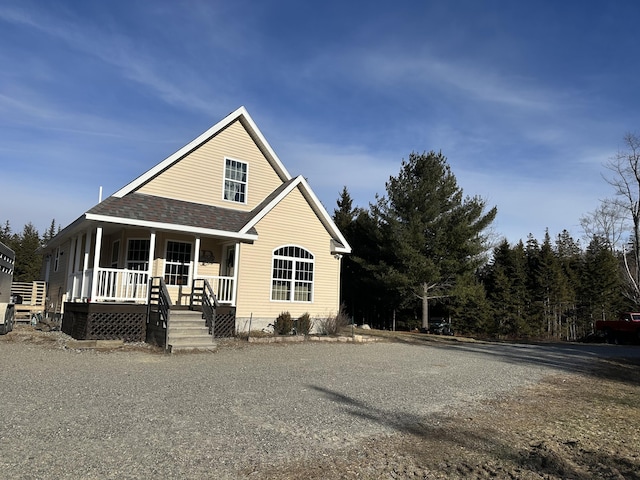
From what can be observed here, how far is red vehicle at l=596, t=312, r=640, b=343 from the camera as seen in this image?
80.0ft

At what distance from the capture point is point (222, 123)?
59.3ft

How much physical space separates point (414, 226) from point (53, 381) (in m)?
24.2

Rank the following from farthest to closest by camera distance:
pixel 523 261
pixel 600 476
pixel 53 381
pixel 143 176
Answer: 1. pixel 523 261
2. pixel 143 176
3. pixel 53 381
4. pixel 600 476

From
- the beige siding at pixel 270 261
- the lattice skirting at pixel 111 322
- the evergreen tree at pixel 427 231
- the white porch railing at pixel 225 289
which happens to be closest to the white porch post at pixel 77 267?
the lattice skirting at pixel 111 322

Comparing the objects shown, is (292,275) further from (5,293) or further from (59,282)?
(59,282)

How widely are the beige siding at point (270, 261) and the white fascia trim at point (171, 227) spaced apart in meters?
0.96

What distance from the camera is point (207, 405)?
6621 millimetres

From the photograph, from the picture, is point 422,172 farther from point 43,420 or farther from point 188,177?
point 43,420

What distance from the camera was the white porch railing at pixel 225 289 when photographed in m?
16.1

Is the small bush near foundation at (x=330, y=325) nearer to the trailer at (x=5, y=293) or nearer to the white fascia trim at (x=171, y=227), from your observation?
the white fascia trim at (x=171, y=227)

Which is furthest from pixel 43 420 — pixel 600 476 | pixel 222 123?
pixel 222 123

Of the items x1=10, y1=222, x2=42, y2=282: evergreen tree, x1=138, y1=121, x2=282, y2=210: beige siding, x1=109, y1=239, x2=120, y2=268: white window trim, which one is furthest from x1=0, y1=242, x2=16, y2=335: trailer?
x1=10, y1=222, x2=42, y2=282: evergreen tree

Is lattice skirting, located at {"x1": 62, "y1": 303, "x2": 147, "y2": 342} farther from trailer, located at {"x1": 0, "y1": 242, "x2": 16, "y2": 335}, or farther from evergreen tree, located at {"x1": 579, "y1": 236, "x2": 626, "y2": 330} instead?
evergreen tree, located at {"x1": 579, "y1": 236, "x2": 626, "y2": 330}

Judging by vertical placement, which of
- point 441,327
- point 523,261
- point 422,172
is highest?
point 422,172
